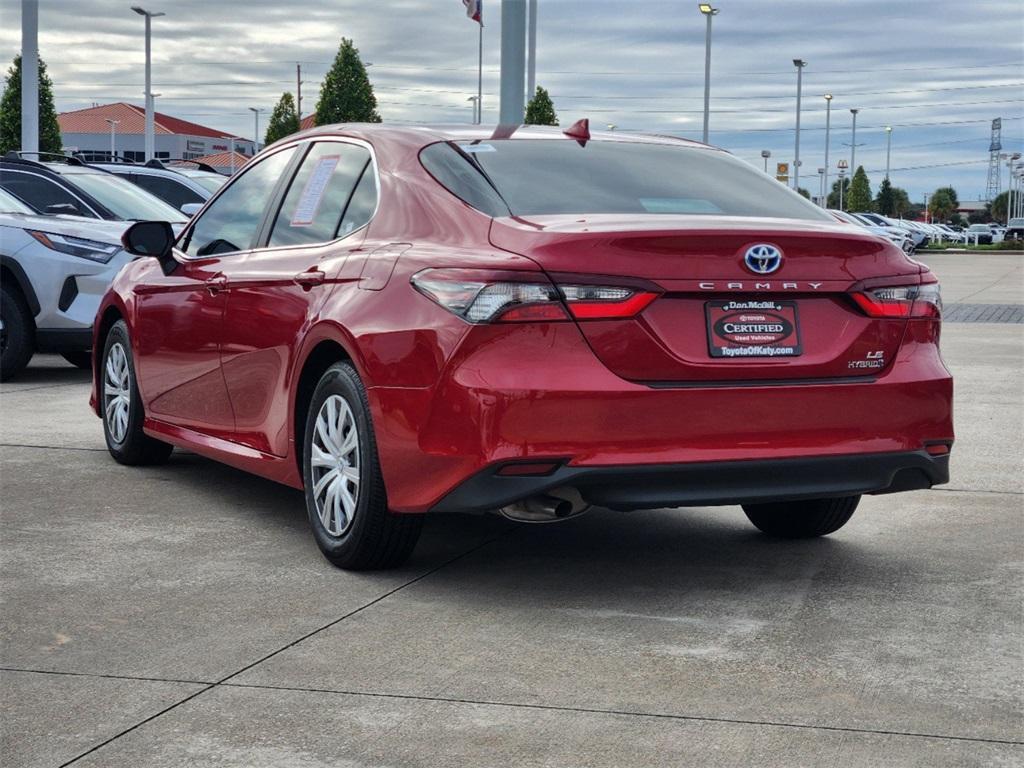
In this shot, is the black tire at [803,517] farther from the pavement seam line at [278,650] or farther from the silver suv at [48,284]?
the silver suv at [48,284]

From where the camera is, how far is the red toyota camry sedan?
190 inches

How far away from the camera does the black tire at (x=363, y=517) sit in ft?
17.3

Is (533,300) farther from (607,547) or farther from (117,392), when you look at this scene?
(117,392)

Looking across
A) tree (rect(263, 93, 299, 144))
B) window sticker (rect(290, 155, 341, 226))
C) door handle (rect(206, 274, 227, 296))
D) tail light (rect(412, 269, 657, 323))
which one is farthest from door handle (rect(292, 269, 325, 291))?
tree (rect(263, 93, 299, 144))

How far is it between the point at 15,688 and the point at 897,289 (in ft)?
9.72

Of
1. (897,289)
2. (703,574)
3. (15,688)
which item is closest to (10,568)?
(15,688)

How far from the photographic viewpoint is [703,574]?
5582 mm

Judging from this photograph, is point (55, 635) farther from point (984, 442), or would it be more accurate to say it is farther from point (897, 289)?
point (984, 442)

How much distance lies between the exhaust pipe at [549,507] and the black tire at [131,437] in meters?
3.17

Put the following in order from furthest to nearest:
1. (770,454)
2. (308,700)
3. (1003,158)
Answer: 1. (1003,158)
2. (770,454)
3. (308,700)

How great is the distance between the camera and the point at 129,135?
128250 millimetres

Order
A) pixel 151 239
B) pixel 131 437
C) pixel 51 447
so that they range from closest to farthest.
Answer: pixel 151 239, pixel 131 437, pixel 51 447

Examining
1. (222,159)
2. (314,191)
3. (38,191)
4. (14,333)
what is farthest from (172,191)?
(222,159)

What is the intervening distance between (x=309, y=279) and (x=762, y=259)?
165cm
